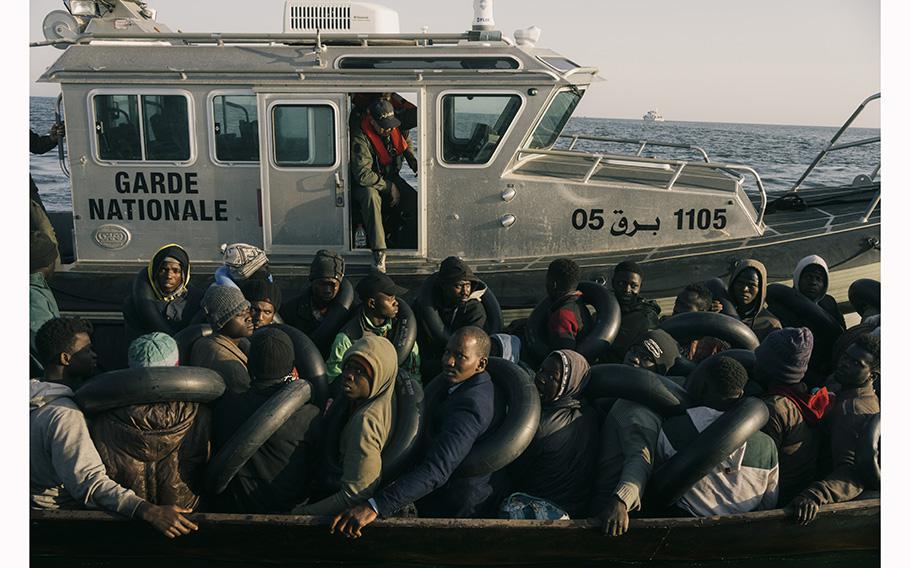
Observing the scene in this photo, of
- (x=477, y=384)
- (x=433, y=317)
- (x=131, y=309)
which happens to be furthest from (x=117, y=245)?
(x=477, y=384)

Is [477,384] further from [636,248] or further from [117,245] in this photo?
[117,245]

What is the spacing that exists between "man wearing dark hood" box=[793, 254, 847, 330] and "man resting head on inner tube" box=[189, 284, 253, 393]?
15.8 feet

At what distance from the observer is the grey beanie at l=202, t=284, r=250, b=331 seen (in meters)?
5.12

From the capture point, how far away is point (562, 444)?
15.4ft

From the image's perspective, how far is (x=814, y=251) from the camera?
766cm

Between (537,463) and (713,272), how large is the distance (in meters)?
3.58

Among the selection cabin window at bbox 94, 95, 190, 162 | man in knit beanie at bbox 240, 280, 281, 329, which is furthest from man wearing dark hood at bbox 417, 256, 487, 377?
cabin window at bbox 94, 95, 190, 162

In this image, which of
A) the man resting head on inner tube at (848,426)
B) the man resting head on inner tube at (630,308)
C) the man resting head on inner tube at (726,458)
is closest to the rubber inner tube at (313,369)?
the man resting head on inner tube at (726,458)

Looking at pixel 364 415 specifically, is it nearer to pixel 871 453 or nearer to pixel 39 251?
pixel 871 453

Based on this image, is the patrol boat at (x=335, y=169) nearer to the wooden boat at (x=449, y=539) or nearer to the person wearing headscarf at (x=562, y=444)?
the person wearing headscarf at (x=562, y=444)

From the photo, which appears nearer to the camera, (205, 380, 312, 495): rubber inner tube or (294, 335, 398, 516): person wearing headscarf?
(294, 335, 398, 516): person wearing headscarf

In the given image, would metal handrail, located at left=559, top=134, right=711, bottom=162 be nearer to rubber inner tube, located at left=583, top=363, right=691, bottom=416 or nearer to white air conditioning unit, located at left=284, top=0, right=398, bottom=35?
white air conditioning unit, located at left=284, top=0, right=398, bottom=35

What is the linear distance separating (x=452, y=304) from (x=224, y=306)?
6.54 ft

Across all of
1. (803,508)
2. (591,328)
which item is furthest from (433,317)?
(803,508)
